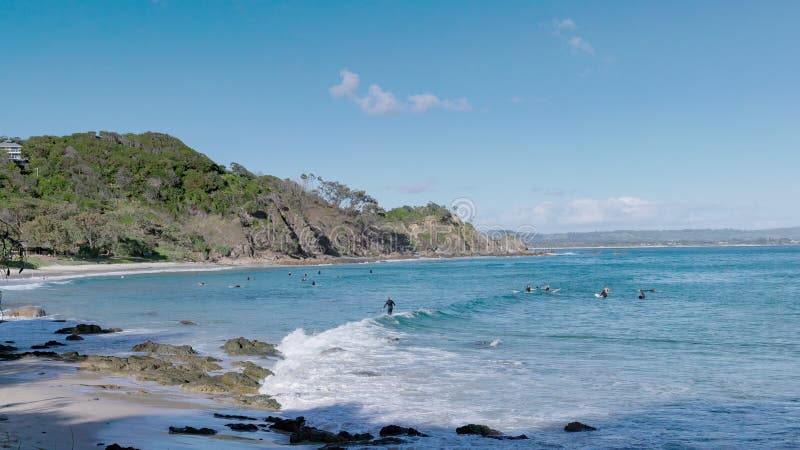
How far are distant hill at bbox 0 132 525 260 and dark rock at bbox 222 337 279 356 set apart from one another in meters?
67.6

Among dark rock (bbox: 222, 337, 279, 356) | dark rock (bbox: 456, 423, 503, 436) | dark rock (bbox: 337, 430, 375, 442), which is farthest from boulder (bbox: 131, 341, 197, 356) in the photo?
dark rock (bbox: 456, 423, 503, 436)

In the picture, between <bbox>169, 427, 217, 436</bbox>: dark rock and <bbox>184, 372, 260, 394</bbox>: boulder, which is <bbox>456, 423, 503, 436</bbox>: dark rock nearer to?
<bbox>169, 427, 217, 436</bbox>: dark rock

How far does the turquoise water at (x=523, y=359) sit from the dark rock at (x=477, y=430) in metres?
0.31

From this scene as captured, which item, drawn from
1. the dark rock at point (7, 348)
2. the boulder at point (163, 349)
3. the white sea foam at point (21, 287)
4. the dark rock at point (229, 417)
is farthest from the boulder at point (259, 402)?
the white sea foam at point (21, 287)

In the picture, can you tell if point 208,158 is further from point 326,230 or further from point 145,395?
A: point 145,395

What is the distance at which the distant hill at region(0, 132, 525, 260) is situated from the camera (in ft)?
290

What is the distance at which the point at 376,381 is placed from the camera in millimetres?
17688

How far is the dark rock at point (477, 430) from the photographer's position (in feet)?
40.9

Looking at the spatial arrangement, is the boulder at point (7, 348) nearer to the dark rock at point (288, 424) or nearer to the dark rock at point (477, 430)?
the dark rock at point (288, 424)

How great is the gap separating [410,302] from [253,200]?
92920mm

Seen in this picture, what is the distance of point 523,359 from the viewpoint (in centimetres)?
2139

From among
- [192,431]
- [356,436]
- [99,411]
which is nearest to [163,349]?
[99,411]

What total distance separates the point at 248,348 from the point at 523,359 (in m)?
10.4

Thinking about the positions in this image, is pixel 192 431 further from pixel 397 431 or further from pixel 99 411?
pixel 397 431
